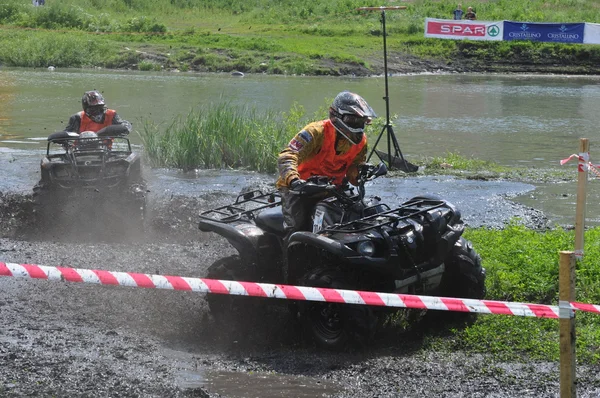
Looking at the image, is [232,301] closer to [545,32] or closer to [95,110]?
[95,110]

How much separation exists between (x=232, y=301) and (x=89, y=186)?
4.62 m

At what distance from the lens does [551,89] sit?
3991 centimetres

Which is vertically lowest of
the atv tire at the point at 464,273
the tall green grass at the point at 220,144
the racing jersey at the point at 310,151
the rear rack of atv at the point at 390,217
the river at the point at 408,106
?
the river at the point at 408,106

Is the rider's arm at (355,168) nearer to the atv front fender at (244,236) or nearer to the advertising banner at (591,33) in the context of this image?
the atv front fender at (244,236)

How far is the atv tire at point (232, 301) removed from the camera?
806 cm

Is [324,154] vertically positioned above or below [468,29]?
above

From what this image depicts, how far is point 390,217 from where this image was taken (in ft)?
24.0

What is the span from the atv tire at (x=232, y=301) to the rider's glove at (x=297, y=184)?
1067mm

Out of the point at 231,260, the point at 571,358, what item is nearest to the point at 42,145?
the point at 231,260

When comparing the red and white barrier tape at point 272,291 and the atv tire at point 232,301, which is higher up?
the red and white barrier tape at point 272,291

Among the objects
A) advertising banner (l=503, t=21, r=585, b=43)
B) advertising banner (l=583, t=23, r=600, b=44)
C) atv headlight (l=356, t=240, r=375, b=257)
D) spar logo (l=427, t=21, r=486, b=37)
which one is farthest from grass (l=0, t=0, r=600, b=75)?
atv headlight (l=356, t=240, r=375, b=257)

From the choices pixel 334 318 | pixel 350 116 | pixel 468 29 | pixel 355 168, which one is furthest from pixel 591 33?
pixel 334 318

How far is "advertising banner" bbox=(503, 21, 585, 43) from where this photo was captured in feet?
136

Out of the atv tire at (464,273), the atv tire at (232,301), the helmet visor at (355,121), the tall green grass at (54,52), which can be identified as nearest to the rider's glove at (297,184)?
the helmet visor at (355,121)
